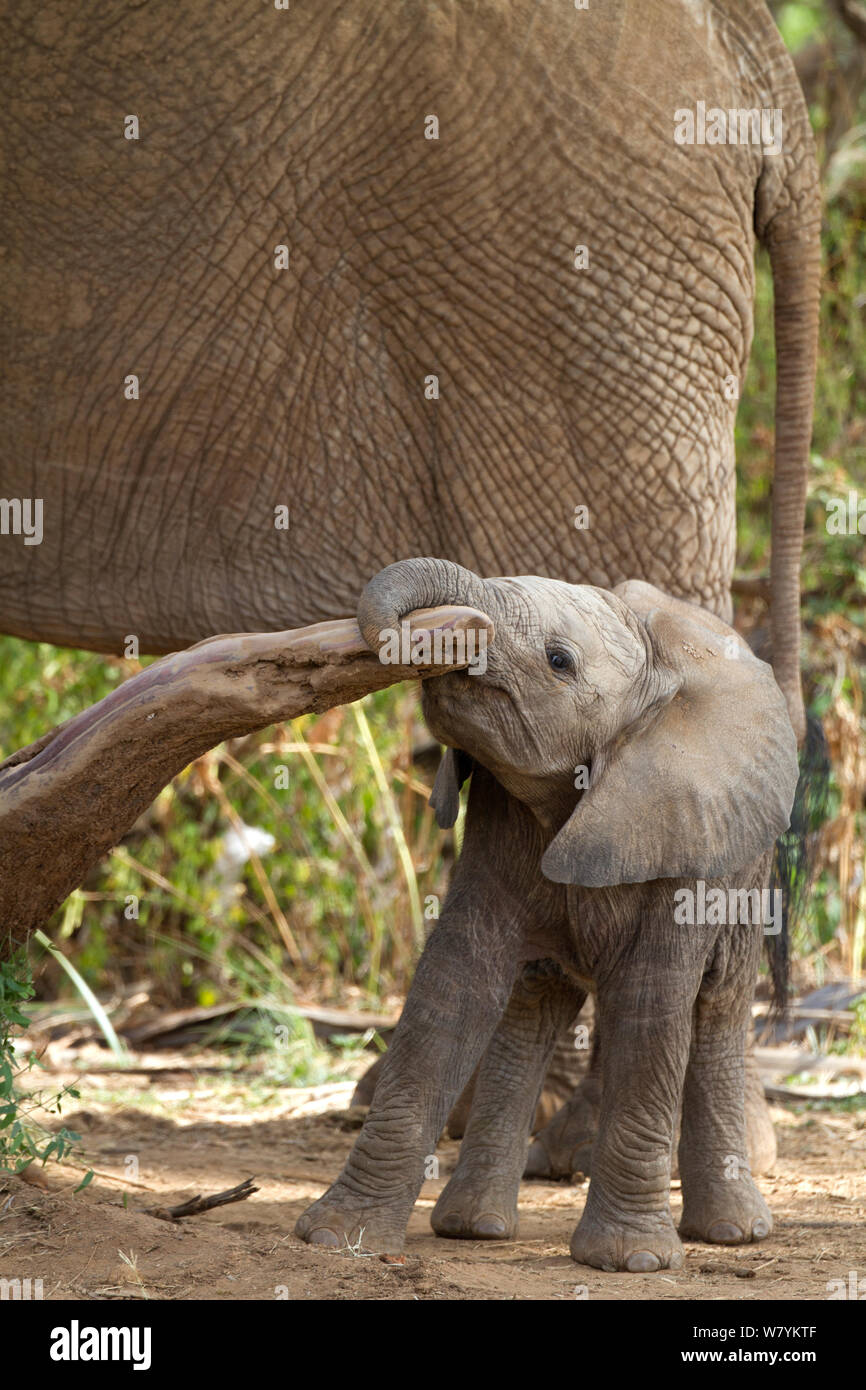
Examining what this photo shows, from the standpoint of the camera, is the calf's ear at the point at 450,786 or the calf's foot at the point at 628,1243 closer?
the calf's foot at the point at 628,1243

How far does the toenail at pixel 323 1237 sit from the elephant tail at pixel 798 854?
5.57 feet

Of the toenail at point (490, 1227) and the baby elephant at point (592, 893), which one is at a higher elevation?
the baby elephant at point (592, 893)

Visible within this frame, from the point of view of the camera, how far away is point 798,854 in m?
4.88

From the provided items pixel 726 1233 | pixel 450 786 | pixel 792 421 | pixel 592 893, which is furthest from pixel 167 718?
pixel 792 421

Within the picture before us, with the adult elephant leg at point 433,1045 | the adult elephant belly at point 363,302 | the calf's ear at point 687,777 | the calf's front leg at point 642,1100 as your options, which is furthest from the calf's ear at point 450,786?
the adult elephant belly at point 363,302

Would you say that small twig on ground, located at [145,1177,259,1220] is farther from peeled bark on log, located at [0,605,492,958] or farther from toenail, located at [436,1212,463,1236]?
peeled bark on log, located at [0,605,492,958]

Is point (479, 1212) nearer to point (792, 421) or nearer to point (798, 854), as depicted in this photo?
point (798, 854)

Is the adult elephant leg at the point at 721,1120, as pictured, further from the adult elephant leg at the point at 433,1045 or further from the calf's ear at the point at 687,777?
the adult elephant leg at the point at 433,1045

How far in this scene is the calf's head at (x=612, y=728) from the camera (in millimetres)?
3406

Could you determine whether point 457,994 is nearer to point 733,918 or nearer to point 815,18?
point 733,918

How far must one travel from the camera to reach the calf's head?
3.41 metres

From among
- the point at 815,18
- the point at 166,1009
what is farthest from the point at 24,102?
the point at 815,18

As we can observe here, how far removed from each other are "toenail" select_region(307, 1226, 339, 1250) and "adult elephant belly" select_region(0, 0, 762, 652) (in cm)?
158

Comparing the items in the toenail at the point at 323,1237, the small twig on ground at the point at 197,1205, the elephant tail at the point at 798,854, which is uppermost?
the elephant tail at the point at 798,854
